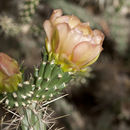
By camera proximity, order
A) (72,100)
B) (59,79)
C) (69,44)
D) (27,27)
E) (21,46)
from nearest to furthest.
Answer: (69,44), (59,79), (27,27), (21,46), (72,100)

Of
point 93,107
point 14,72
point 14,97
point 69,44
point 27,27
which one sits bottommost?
point 93,107

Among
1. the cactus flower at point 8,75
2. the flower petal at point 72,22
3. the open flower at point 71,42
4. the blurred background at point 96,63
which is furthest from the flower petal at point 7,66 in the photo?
the blurred background at point 96,63

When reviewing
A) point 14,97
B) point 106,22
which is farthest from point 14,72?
point 106,22

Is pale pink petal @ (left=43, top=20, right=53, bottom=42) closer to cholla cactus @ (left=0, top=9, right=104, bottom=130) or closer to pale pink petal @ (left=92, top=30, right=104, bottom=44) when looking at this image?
cholla cactus @ (left=0, top=9, right=104, bottom=130)

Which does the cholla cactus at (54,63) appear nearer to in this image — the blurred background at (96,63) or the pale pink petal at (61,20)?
the pale pink petal at (61,20)

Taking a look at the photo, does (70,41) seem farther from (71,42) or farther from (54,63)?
(54,63)

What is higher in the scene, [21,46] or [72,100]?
[21,46]

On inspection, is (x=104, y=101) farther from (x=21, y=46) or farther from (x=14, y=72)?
(x=14, y=72)
